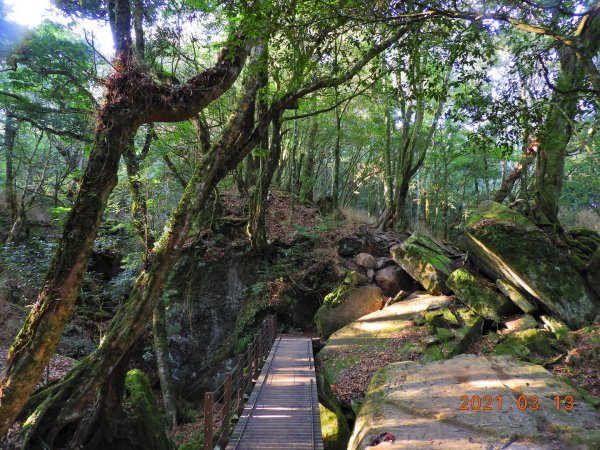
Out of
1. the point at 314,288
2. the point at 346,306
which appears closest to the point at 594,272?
the point at 346,306

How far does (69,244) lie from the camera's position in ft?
13.6

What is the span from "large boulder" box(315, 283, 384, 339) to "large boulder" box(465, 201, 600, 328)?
3.38 meters

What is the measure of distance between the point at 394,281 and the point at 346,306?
1.99 m

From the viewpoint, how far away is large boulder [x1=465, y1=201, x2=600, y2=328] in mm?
7496

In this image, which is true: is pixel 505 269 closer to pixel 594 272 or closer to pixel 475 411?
pixel 594 272

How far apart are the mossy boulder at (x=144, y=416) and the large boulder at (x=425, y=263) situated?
26.1 ft

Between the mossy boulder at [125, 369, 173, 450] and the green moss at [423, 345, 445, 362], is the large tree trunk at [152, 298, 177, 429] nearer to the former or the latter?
the mossy boulder at [125, 369, 173, 450]

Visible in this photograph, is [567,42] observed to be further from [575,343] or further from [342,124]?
[342,124]

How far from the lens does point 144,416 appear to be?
568 centimetres

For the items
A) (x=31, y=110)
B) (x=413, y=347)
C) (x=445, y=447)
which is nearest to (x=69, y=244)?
(x=445, y=447)

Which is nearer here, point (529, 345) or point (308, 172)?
point (529, 345)

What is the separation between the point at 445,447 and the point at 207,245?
11.4 m

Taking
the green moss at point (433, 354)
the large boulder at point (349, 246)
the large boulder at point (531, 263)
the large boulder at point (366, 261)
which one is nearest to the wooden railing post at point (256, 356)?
the green moss at point (433, 354)

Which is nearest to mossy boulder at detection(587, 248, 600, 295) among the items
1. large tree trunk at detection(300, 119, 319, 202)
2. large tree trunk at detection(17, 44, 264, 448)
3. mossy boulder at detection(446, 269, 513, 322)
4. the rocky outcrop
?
mossy boulder at detection(446, 269, 513, 322)
